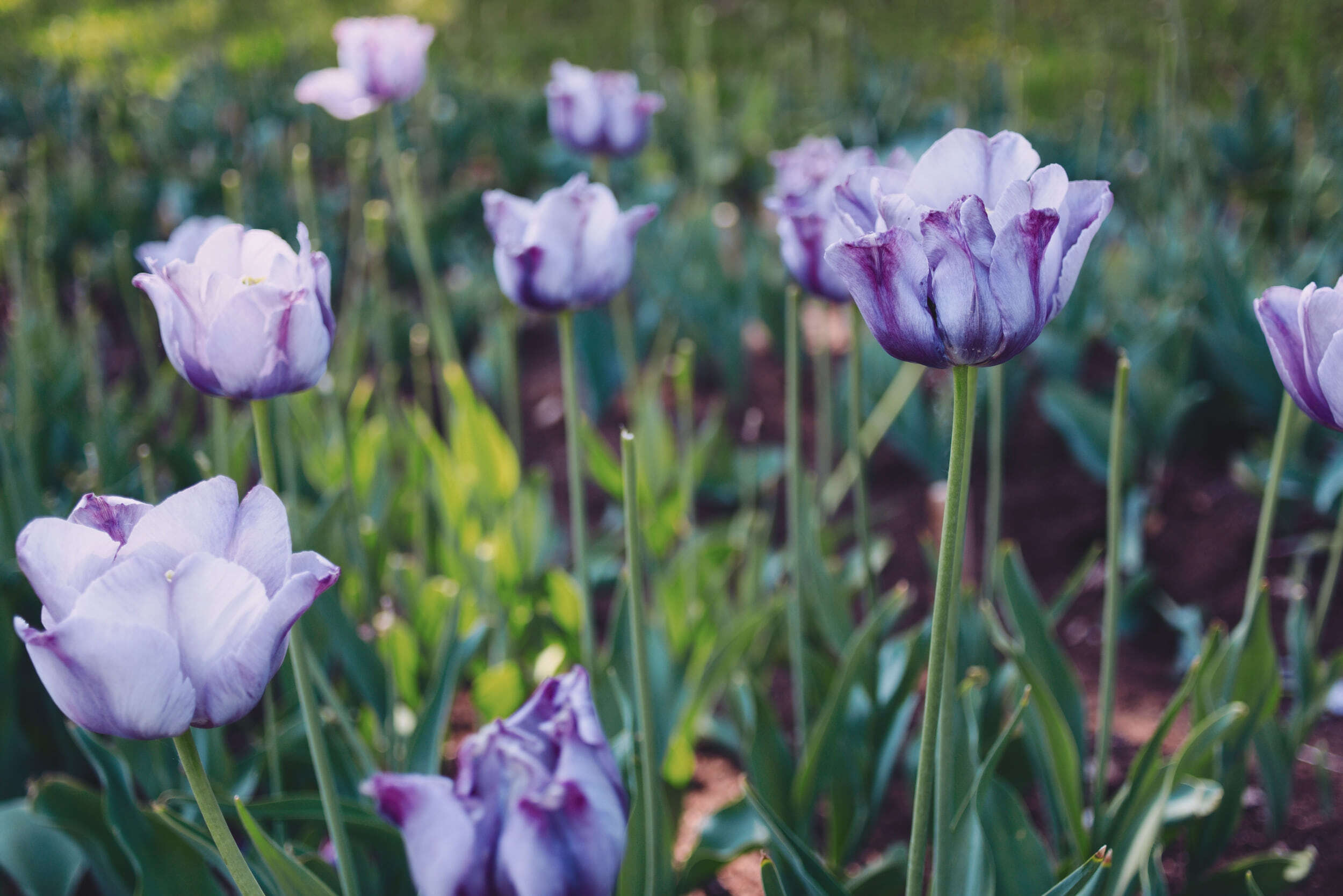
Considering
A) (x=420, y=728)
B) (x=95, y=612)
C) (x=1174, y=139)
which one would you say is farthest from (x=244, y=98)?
(x=95, y=612)

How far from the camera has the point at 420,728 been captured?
42.4 inches

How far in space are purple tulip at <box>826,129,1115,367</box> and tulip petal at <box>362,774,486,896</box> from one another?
327 mm

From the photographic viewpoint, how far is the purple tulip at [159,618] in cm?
54

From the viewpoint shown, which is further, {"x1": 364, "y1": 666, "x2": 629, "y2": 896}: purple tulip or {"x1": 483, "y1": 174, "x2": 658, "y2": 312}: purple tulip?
{"x1": 483, "y1": 174, "x2": 658, "y2": 312}: purple tulip

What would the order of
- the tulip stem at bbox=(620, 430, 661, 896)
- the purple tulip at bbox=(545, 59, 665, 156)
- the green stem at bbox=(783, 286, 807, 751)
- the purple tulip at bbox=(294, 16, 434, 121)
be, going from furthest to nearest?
the purple tulip at bbox=(545, 59, 665, 156) < the purple tulip at bbox=(294, 16, 434, 121) < the green stem at bbox=(783, 286, 807, 751) < the tulip stem at bbox=(620, 430, 661, 896)

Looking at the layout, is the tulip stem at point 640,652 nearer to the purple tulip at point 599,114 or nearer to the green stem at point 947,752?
the green stem at point 947,752

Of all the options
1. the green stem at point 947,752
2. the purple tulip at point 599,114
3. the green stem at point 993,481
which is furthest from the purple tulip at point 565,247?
the purple tulip at point 599,114

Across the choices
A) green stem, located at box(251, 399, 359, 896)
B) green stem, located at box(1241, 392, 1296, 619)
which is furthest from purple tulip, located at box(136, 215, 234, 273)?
green stem, located at box(1241, 392, 1296, 619)

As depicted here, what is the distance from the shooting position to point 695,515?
2172mm

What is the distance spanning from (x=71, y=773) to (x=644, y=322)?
5.02ft

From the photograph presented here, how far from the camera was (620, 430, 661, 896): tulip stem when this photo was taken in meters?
0.64

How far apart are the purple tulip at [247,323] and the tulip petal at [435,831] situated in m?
0.31

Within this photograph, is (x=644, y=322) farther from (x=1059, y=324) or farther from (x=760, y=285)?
(x=1059, y=324)

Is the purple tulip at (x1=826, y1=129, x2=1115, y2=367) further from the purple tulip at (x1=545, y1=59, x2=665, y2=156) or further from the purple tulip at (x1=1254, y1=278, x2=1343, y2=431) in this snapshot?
the purple tulip at (x1=545, y1=59, x2=665, y2=156)
